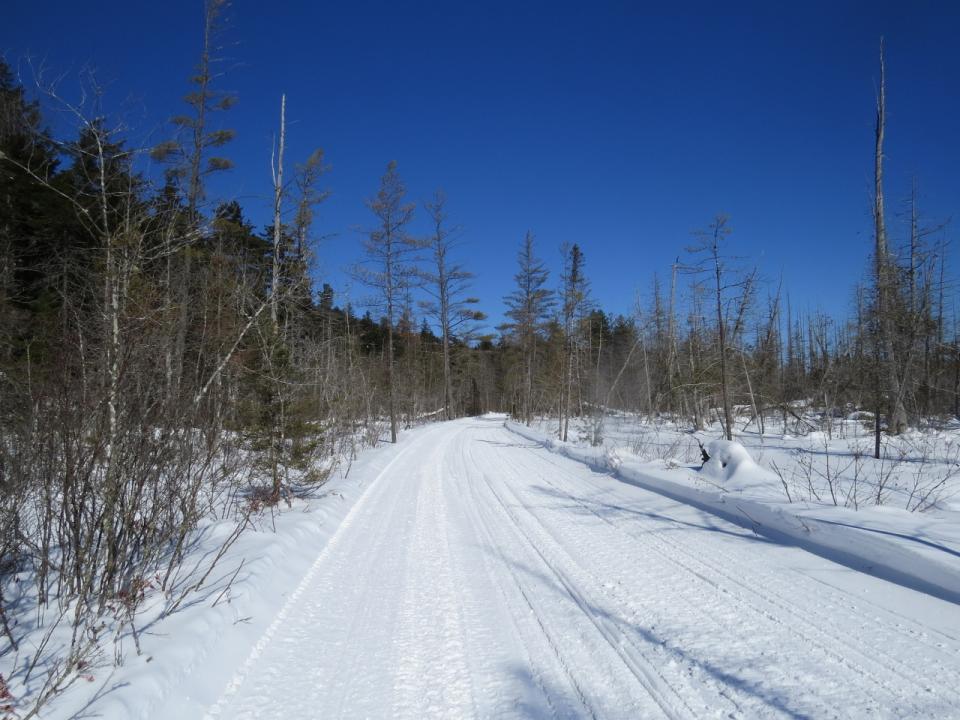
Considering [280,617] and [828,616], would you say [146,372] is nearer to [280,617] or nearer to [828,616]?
[280,617]

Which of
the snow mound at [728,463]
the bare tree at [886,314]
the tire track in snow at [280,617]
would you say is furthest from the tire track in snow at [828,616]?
the bare tree at [886,314]

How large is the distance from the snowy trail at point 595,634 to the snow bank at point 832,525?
33 centimetres

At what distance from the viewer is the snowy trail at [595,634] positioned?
8.53ft

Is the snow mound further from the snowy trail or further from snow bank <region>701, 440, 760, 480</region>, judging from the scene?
the snowy trail

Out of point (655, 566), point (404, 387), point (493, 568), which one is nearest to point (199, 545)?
point (493, 568)

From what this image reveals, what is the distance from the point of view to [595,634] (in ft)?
10.9

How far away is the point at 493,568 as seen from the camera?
467 centimetres

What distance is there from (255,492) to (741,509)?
7.38m

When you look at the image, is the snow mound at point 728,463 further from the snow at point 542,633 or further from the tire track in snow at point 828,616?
the tire track in snow at point 828,616

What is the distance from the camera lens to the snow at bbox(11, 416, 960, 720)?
8.46ft

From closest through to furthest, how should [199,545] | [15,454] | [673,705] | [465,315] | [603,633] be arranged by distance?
[673,705]
[603,633]
[15,454]
[199,545]
[465,315]

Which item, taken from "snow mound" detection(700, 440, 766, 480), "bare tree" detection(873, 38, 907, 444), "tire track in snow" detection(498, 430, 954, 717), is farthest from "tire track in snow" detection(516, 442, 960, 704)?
"bare tree" detection(873, 38, 907, 444)

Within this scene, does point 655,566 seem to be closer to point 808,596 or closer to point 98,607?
point 808,596

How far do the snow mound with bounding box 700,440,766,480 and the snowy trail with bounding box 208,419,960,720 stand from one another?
255 cm
